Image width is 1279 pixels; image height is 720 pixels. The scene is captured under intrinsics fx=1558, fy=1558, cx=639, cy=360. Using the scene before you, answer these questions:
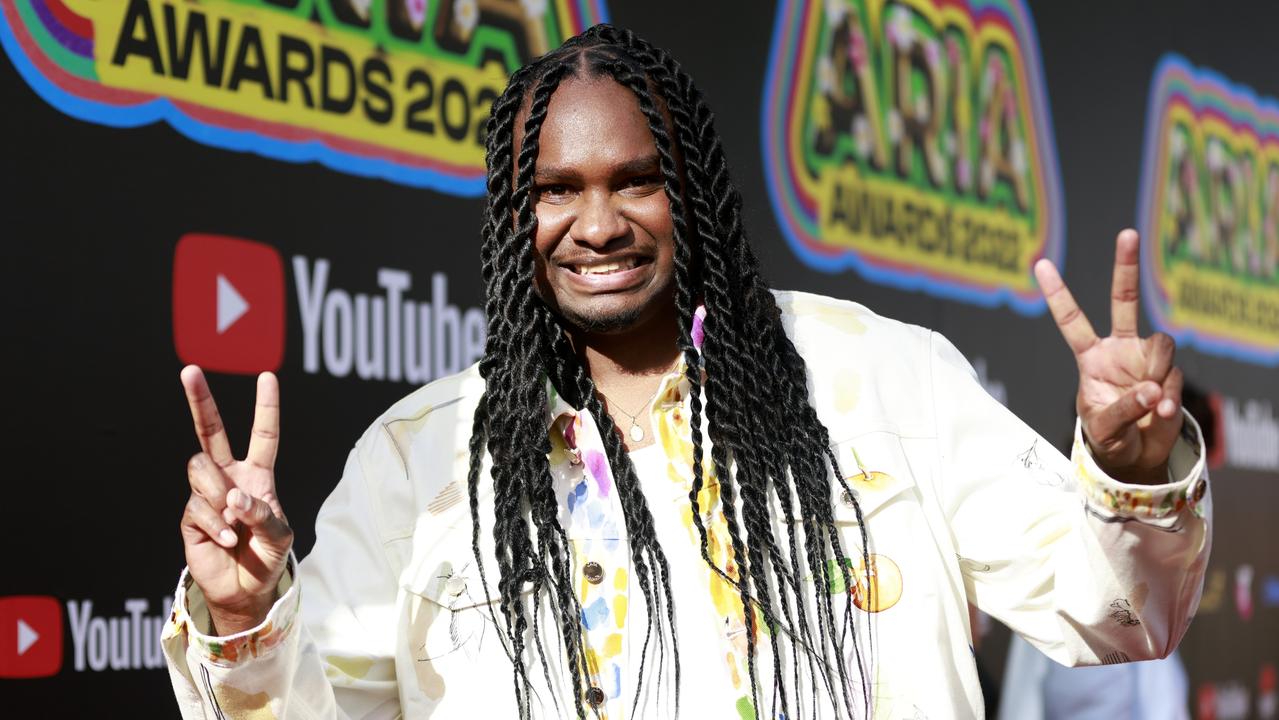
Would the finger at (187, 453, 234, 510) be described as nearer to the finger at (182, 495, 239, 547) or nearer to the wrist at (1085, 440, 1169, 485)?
the finger at (182, 495, 239, 547)

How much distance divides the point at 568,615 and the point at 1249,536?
13.8 ft

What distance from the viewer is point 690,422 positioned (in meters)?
1.90

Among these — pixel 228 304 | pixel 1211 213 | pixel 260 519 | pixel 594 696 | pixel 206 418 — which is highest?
pixel 1211 213

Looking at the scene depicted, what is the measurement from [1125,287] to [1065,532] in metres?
0.34

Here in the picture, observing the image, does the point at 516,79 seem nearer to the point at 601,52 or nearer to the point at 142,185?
the point at 601,52

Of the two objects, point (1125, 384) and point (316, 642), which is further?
point (316, 642)

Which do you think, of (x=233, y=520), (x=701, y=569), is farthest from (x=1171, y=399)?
(x=233, y=520)

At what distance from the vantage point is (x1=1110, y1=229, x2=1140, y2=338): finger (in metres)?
1.49

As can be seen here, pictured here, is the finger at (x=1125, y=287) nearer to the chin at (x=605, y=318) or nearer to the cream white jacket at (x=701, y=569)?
the cream white jacket at (x=701, y=569)

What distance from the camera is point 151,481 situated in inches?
96.2

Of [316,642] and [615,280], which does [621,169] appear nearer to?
[615,280]

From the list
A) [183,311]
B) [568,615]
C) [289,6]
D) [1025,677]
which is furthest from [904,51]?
[568,615]

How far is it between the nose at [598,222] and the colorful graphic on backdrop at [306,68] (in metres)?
0.92

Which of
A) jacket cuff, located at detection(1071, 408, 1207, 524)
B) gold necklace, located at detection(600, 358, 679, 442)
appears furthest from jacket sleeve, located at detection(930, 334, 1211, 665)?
gold necklace, located at detection(600, 358, 679, 442)
